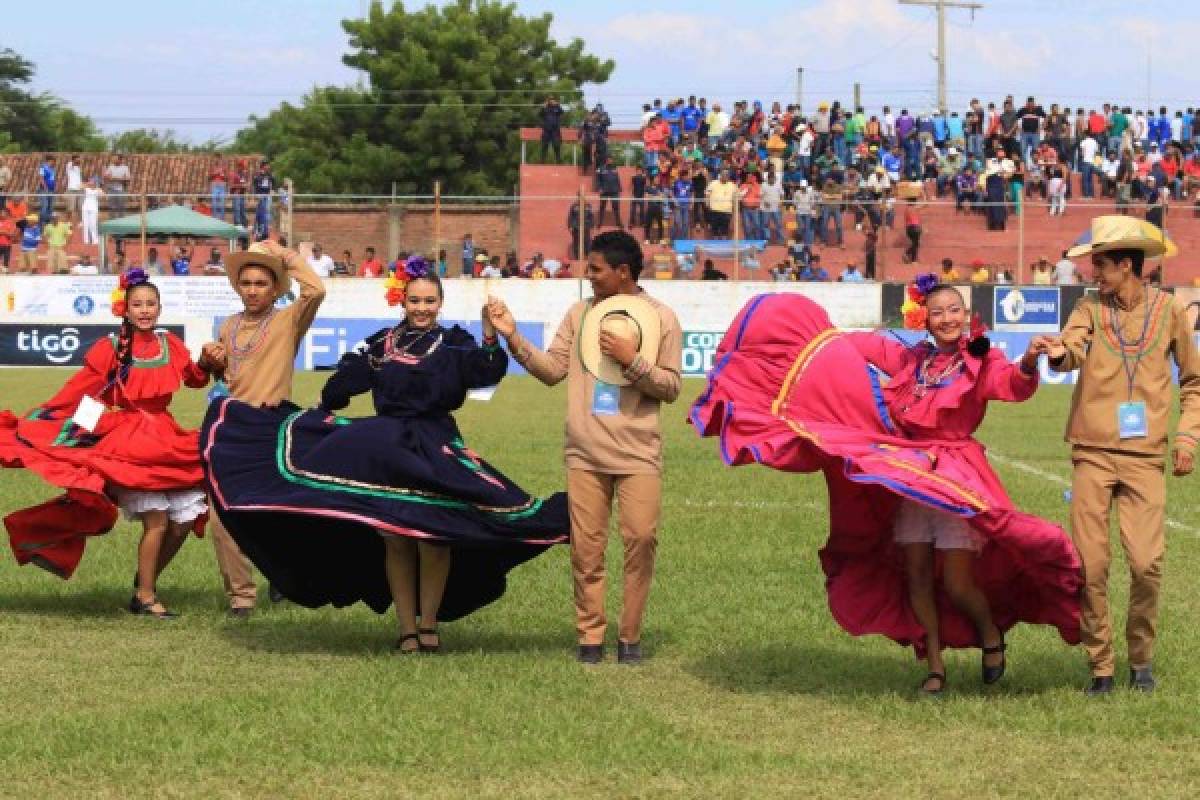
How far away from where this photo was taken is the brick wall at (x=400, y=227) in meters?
41.1

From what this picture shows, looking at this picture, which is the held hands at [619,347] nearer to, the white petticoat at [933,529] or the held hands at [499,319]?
the held hands at [499,319]

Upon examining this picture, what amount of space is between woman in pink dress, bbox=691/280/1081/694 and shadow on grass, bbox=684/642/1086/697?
169 mm

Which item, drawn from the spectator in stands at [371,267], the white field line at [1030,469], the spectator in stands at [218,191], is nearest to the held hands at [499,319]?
the white field line at [1030,469]

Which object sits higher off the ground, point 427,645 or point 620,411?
point 620,411

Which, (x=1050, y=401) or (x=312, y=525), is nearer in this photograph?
(x=312, y=525)

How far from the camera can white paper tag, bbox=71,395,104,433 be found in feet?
34.1

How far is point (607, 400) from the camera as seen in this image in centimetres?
911

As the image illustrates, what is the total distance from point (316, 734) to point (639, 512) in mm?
2154

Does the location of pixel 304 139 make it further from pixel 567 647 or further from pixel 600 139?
pixel 567 647

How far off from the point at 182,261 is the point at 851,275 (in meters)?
12.5

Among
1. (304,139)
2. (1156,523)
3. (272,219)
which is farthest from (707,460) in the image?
(304,139)

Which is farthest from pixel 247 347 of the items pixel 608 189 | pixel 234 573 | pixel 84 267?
pixel 608 189

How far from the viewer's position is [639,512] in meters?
9.12

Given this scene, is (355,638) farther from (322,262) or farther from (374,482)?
(322,262)
